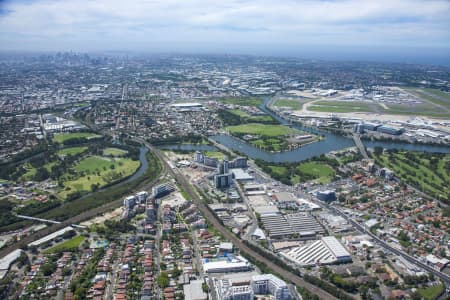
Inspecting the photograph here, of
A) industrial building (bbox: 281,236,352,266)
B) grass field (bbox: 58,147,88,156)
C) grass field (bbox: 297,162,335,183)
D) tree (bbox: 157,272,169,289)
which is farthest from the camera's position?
grass field (bbox: 58,147,88,156)

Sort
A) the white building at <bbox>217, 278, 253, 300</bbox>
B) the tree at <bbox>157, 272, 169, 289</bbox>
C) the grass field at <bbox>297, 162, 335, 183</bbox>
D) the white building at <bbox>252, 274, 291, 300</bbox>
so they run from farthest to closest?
the grass field at <bbox>297, 162, 335, 183</bbox> → the tree at <bbox>157, 272, 169, 289</bbox> → the white building at <bbox>252, 274, 291, 300</bbox> → the white building at <bbox>217, 278, 253, 300</bbox>

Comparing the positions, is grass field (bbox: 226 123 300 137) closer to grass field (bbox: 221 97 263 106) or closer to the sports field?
the sports field

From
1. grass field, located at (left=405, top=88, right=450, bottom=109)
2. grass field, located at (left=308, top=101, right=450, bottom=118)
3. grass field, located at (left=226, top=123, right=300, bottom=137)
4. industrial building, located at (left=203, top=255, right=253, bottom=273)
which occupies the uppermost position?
grass field, located at (left=405, top=88, right=450, bottom=109)

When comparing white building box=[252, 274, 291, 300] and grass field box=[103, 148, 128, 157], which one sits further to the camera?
grass field box=[103, 148, 128, 157]

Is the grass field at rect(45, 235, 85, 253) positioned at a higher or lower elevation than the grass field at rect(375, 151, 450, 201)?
lower

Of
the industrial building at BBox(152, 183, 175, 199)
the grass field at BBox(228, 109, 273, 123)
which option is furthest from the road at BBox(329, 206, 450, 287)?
the grass field at BBox(228, 109, 273, 123)

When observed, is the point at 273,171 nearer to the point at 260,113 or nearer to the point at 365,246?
the point at 365,246

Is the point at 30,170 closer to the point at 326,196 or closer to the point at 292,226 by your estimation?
the point at 292,226
